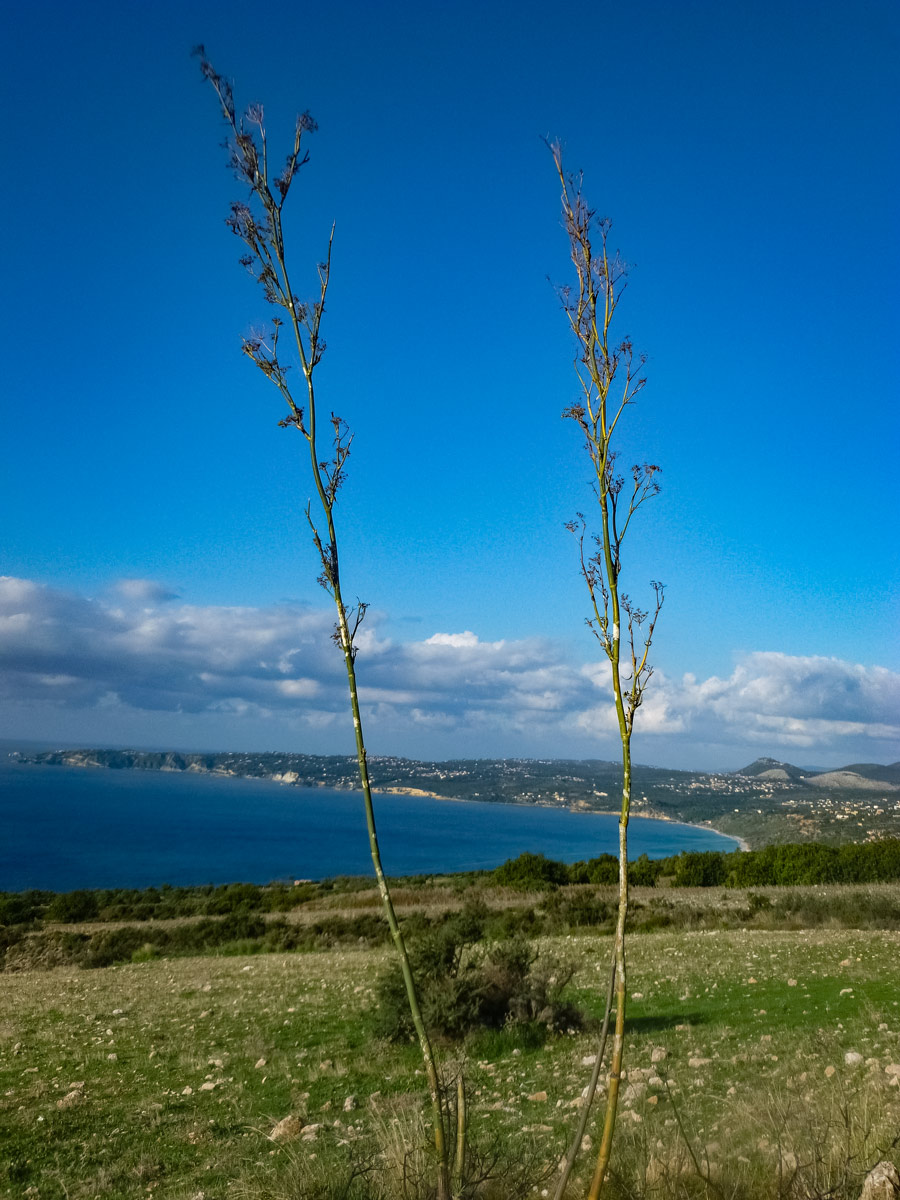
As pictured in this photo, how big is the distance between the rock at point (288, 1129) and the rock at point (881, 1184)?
439 cm

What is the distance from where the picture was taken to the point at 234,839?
309 feet

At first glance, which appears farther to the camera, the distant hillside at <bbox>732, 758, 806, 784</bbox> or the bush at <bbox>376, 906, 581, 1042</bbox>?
the distant hillside at <bbox>732, 758, 806, 784</bbox>

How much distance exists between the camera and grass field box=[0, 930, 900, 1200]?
3.39 m

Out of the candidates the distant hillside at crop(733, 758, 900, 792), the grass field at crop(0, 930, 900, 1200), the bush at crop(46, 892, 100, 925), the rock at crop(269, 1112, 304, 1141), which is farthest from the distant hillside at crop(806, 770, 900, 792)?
the rock at crop(269, 1112, 304, 1141)

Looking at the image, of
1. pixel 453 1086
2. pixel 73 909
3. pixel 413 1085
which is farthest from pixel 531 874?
pixel 453 1086

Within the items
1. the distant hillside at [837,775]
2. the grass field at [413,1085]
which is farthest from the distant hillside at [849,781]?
the grass field at [413,1085]

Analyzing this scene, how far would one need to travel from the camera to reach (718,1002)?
9797 mm

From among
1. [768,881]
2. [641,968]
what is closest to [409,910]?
[641,968]

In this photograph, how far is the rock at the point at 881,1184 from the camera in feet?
8.96

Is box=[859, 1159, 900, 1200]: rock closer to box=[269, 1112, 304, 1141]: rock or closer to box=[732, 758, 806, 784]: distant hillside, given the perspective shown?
box=[269, 1112, 304, 1141]: rock

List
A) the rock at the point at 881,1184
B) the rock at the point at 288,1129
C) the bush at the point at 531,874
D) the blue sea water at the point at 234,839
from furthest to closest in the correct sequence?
the blue sea water at the point at 234,839 < the bush at the point at 531,874 < the rock at the point at 288,1129 < the rock at the point at 881,1184

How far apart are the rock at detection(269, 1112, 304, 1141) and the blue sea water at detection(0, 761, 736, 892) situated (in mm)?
54131

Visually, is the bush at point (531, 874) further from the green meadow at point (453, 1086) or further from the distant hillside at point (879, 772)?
the distant hillside at point (879, 772)

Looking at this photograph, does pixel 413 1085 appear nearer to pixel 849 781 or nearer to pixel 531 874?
pixel 531 874
